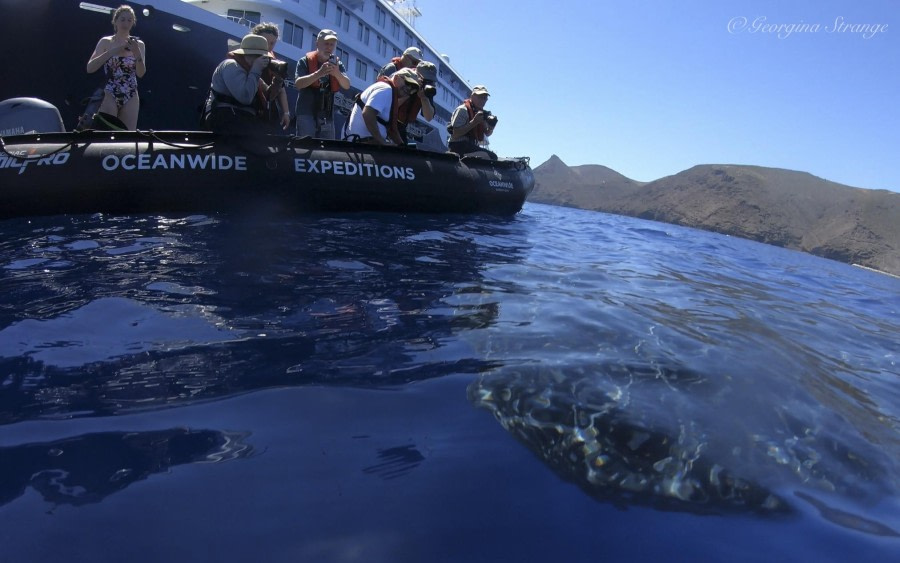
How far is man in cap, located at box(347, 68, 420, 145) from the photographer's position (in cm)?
575

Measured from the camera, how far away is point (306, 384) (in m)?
1.68

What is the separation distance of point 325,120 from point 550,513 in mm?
6795

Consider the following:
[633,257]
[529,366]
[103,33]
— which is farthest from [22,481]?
[103,33]

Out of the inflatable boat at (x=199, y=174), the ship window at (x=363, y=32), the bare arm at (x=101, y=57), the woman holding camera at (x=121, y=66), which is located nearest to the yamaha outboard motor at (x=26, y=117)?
the inflatable boat at (x=199, y=174)

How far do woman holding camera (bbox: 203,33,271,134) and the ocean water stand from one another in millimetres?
2223

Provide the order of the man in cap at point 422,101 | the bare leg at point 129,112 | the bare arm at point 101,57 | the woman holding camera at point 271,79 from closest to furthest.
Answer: the bare arm at point 101,57 < the woman holding camera at point 271,79 < the bare leg at point 129,112 < the man in cap at point 422,101

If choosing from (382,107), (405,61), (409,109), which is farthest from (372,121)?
(405,61)

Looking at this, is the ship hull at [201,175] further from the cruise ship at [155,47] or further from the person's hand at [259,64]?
the cruise ship at [155,47]

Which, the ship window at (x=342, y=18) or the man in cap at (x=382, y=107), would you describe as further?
the ship window at (x=342, y=18)

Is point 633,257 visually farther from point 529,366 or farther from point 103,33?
point 103,33

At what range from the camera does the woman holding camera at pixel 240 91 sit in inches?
184

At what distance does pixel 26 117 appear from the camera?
5.26m

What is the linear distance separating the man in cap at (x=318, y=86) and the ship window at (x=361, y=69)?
14375 mm

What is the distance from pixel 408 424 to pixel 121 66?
5602 millimetres
